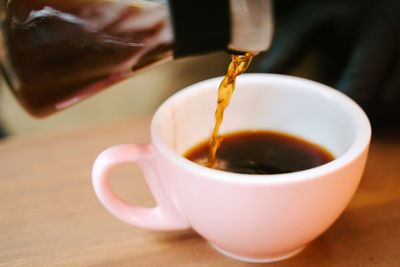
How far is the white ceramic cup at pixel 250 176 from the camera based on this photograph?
0.34 m

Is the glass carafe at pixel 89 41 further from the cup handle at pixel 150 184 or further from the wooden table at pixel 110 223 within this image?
the wooden table at pixel 110 223

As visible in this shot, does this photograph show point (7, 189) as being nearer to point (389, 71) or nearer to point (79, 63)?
point (79, 63)

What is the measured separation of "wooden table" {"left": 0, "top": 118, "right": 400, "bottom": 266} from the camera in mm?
428

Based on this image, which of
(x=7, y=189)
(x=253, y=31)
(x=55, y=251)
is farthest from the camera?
(x=7, y=189)

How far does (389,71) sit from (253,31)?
33 centimetres

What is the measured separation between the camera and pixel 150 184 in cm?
43

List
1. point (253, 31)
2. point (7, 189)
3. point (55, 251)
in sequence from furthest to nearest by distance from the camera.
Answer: point (7, 189), point (55, 251), point (253, 31)

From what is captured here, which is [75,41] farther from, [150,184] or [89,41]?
[150,184]

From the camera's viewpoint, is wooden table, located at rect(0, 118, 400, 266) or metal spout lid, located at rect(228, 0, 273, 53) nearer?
metal spout lid, located at rect(228, 0, 273, 53)

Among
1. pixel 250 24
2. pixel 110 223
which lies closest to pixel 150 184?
pixel 110 223

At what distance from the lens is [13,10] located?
350 mm

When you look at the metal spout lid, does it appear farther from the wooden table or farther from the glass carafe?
the wooden table

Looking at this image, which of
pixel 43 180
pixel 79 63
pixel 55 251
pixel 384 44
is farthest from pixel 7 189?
pixel 384 44

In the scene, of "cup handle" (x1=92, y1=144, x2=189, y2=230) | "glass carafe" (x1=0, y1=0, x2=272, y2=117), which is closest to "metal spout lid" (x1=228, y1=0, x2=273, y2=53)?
"glass carafe" (x1=0, y1=0, x2=272, y2=117)
